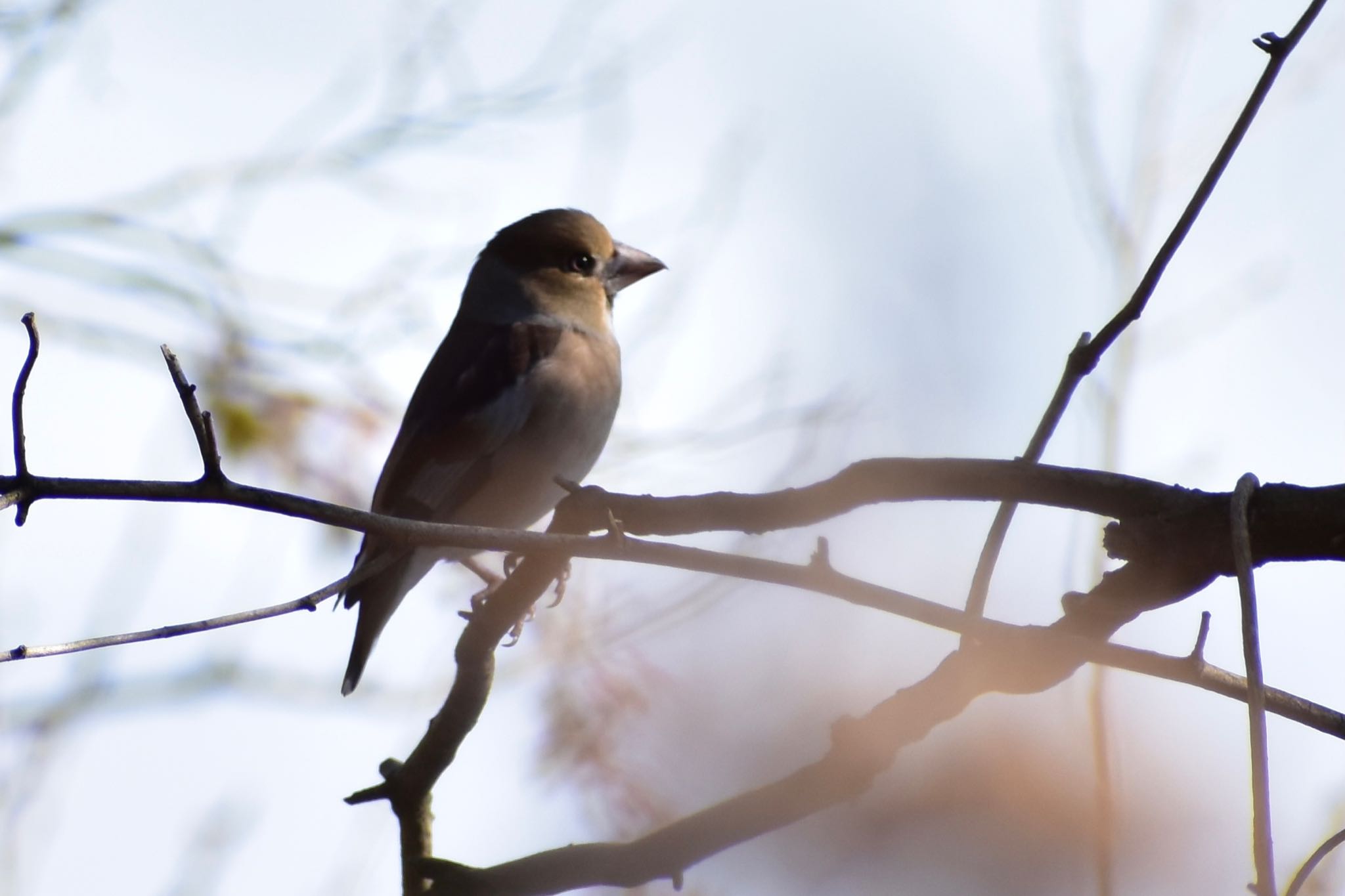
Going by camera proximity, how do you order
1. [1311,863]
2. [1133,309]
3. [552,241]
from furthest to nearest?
[552,241]
[1133,309]
[1311,863]

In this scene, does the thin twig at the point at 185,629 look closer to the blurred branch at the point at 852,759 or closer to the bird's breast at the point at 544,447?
the blurred branch at the point at 852,759

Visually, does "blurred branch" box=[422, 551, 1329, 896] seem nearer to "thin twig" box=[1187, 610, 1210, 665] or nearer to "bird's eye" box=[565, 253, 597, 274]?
"thin twig" box=[1187, 610, 1210, 665]

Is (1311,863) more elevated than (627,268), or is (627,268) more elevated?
(627,268)

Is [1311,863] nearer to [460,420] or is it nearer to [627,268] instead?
[460,420]

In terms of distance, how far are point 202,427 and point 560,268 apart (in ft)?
13.9

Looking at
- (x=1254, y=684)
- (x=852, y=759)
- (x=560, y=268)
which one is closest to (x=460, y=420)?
(x=560, y=268)

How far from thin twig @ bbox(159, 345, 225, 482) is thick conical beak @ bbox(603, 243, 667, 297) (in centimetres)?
427

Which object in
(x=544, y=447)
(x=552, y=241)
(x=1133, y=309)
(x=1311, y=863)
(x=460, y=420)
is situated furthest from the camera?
(x=552, y=241)

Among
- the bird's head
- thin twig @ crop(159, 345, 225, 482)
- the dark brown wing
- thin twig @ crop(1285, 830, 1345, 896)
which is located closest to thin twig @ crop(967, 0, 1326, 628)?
thin twig @ crop(1285, 830, 1345, 896)

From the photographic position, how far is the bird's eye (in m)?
6.36

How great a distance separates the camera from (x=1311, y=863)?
188cm

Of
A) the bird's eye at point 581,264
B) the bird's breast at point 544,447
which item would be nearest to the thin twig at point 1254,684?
the bird's breast at point 544,447

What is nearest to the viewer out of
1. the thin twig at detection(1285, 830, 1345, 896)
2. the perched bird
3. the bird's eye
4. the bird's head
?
the thin twig at detection(1285, 830, 1345, 896)

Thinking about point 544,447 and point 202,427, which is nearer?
point 202,427
